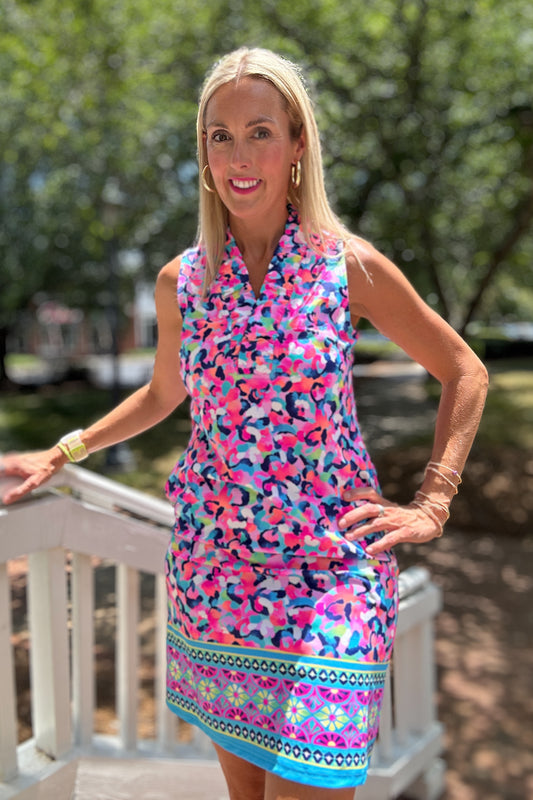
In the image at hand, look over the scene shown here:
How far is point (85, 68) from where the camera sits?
25.9 ft

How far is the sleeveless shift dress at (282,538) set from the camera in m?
1.31

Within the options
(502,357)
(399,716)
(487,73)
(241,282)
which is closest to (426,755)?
(399,716)

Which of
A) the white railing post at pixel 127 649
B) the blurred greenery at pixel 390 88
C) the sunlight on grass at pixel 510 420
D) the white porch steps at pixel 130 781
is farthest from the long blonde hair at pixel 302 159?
the sunlight on grass at pixel 510 420

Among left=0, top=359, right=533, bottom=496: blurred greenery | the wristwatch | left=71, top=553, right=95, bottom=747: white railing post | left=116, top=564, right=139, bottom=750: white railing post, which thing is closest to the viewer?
the wristwatch

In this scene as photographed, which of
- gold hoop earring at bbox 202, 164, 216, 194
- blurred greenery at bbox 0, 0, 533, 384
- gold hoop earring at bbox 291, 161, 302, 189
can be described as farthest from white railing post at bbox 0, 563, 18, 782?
blurred greenery at bbox 0, 0, 533, 384

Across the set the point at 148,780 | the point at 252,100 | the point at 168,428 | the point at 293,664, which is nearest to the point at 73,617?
the point at 148,780

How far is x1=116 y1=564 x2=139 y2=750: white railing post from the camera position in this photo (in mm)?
2094

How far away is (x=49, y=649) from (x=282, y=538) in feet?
2.61

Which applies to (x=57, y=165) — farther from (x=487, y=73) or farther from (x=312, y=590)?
(x=312, y=590)

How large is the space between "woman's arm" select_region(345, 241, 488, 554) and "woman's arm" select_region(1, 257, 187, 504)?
0.39m

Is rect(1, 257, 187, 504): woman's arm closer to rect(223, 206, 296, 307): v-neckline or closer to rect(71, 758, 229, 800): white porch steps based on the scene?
rect(223, 206, 296, 307): v-neckline

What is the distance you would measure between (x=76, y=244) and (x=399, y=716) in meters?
15.2

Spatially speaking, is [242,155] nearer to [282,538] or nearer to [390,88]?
[282,538]

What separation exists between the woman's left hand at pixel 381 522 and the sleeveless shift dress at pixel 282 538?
23 millimetres
